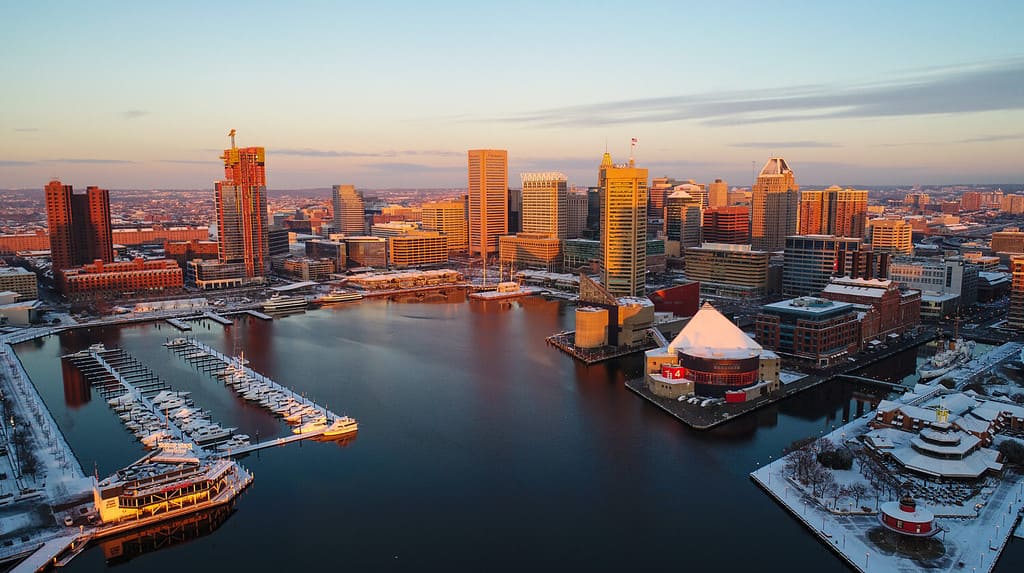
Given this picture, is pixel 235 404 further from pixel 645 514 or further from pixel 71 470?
pixel 645 514

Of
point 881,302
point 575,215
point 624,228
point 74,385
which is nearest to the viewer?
point 74,385

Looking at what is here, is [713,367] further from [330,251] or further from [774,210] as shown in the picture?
[330,251]

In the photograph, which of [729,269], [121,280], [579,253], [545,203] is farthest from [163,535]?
[545,203]

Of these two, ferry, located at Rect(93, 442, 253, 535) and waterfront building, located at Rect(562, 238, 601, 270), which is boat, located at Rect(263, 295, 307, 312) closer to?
waterfront building, located at Rect(562, 238, 601, 270)

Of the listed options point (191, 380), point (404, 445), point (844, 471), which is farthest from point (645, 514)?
point (191, 380)

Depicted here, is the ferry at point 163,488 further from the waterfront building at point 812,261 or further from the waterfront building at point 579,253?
the waterfront building at point 579,253

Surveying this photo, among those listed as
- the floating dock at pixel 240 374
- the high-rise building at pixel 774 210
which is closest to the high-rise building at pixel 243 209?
the floating dock at pixel 240 374
